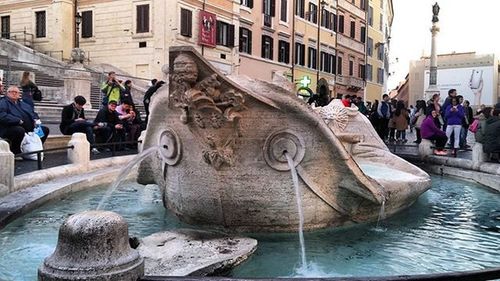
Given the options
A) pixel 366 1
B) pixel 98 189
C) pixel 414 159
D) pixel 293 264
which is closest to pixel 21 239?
pixel 293 264

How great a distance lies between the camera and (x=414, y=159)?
10.9m

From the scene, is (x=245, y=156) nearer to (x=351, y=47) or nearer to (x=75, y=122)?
(x=75, y=122)

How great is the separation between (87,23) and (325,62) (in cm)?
2023

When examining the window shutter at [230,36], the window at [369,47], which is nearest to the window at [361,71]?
the window at [369,47]

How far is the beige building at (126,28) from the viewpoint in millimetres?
29047

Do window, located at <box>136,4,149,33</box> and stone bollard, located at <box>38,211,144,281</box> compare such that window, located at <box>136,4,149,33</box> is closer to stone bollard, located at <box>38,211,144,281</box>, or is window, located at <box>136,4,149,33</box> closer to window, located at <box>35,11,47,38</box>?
window, located at <box>35,11,47,38</box>

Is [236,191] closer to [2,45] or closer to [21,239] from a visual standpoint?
[21,239]

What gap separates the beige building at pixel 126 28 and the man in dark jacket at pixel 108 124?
650 inches

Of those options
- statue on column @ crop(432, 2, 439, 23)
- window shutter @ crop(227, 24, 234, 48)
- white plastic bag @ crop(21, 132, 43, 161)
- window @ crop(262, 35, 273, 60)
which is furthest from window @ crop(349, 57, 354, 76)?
white plastic bag @ crop(21, 132, 43, 161)

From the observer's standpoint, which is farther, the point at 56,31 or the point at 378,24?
the point at 378,24

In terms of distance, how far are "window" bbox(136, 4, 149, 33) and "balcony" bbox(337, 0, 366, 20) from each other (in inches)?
863

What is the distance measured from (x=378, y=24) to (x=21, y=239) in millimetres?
56384

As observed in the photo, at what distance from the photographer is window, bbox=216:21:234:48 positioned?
3253cm

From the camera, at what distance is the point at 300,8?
40.3 meters
